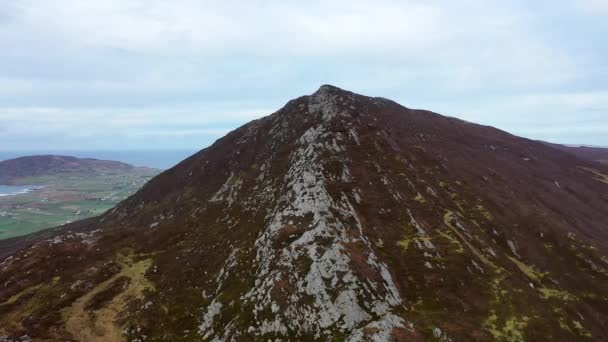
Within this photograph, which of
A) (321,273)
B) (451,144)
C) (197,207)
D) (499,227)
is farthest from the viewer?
(451,144)

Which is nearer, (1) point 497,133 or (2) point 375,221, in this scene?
(2) point 375,221

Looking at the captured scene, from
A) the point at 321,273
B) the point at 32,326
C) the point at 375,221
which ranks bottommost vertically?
the point at 32,326

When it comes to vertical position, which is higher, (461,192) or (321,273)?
(461,192)

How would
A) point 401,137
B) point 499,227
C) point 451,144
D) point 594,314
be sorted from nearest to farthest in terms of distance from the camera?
point 594,314 → point 499,227 → point 401,137 → point 451,144

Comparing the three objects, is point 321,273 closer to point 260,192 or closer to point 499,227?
point 260,192

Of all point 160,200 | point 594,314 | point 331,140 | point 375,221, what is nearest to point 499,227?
point 594,314

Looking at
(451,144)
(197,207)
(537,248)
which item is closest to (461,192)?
(537,248)
